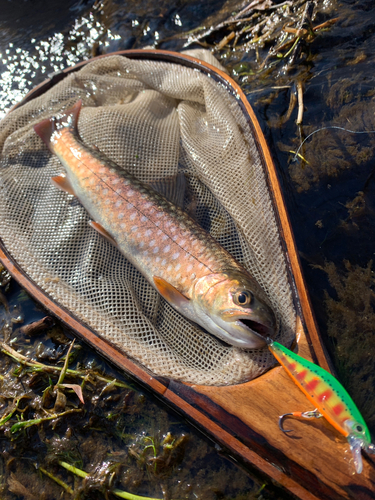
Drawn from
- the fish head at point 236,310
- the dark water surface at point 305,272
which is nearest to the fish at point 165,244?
the fish head at point 236,310

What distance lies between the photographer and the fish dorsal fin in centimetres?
345

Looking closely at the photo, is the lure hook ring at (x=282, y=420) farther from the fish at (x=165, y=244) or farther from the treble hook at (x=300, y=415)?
the fish at (x=165, y=244)

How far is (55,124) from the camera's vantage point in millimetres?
3600

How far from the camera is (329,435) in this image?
6.25ft

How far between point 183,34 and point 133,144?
3.26 meters

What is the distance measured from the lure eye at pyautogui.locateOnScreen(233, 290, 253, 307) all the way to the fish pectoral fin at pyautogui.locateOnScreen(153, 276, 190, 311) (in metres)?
0.43

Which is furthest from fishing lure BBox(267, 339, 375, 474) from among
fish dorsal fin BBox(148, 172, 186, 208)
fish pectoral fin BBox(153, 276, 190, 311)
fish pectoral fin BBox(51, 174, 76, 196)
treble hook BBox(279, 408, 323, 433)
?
fish pectoral fin BBox(51, 174, 76, 196)

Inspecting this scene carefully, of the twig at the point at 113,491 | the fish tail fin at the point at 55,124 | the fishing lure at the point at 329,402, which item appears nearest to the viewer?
the fishing lure at the point at 329,402

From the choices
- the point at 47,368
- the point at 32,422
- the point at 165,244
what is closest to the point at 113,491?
the point at 32,422

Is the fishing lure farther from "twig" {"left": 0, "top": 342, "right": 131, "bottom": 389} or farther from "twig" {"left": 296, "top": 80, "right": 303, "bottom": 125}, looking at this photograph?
"twig" {"left": 296, "top": 80, "right": 303, "bottom": 125}

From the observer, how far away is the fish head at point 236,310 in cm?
226

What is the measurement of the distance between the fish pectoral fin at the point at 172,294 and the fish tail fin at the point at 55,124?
1907 millimetres

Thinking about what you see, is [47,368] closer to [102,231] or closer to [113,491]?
[113,491]

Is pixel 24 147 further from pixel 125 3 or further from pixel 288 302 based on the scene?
pixel 125 3
